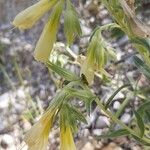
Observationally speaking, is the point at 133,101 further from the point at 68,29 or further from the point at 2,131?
the point at 68,29

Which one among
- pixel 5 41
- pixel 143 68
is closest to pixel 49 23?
pixel 143 68

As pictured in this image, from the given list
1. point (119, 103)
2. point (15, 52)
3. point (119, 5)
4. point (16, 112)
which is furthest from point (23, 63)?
point (119, 5)

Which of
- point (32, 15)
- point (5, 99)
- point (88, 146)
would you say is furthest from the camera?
point (5, 99)

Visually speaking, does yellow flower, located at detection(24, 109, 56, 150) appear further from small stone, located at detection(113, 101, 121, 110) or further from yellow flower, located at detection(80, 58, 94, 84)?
small stone, located at detection(113, 101, 121, 110)

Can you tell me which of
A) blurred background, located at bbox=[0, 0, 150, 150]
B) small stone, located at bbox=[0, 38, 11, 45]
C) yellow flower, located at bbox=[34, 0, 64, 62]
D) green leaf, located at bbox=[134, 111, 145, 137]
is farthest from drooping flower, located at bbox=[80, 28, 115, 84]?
small stone, located at bbox=[0, 38, 11, 45]

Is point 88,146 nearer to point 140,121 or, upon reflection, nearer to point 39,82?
point 39,82

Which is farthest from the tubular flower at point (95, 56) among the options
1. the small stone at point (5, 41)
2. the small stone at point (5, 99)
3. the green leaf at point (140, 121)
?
the small stone at point (5, 41)
